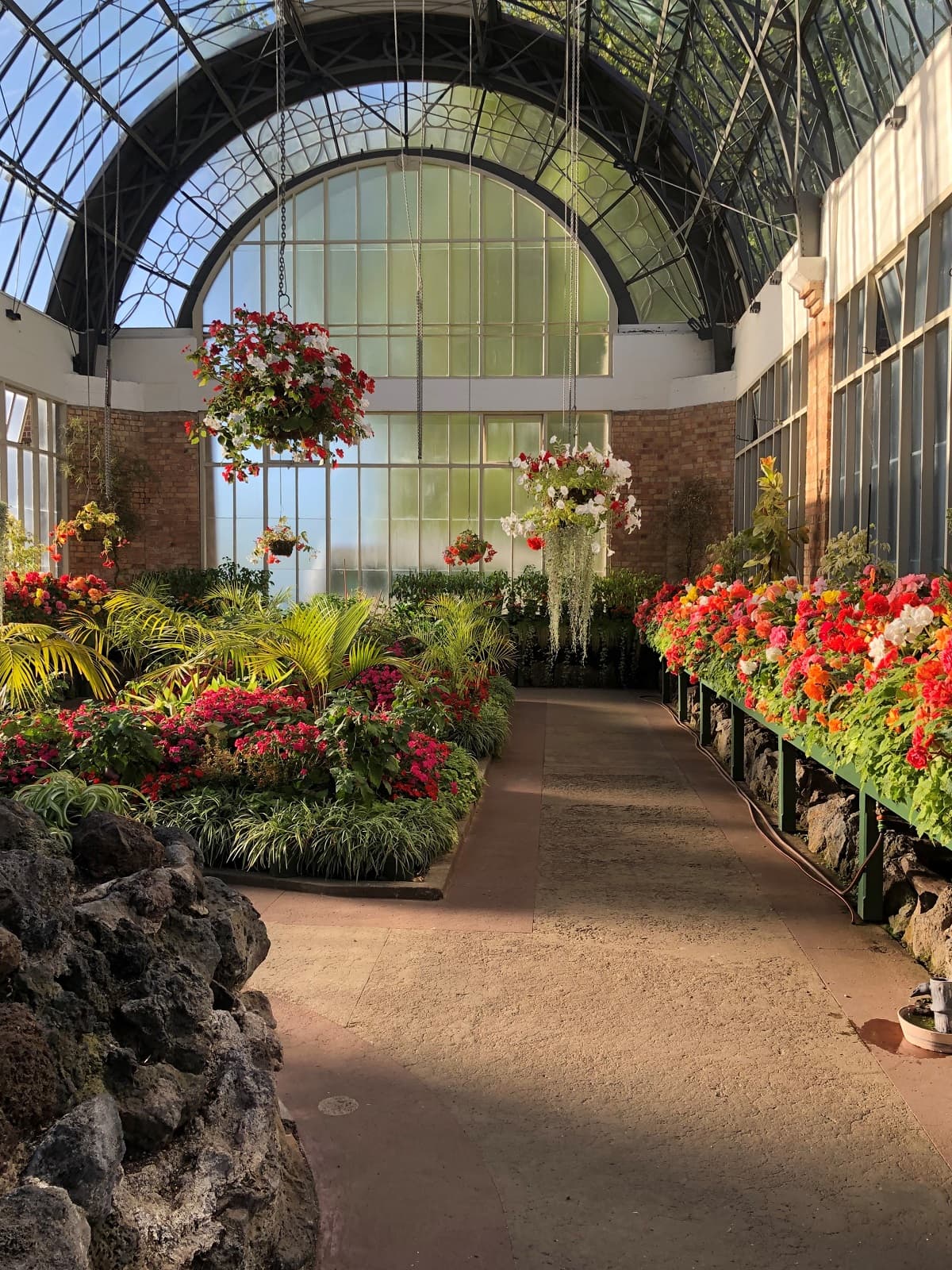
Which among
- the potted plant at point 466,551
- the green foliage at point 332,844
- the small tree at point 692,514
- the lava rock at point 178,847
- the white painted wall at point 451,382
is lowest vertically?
the green foliage at point 332,844

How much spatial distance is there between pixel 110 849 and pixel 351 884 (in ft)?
6.50

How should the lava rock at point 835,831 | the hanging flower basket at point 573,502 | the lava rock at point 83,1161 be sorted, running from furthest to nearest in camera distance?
the hanging flower basket at point 573,502 → the lava rock at point 835,831 → the lava rock at point 83,1161

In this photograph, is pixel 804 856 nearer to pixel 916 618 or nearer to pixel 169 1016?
pixel 916 618

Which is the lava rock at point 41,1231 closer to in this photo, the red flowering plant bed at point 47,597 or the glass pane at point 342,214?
the red flowering plant bed at point 47,597

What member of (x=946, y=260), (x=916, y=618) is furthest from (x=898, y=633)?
(x=946, y=260)

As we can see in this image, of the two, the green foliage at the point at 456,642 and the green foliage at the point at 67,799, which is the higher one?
the green foliage at the point at 456,642

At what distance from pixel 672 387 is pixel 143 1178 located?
1531 cm

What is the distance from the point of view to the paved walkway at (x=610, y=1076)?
7.25 ft

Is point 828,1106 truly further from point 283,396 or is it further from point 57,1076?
point 283,396

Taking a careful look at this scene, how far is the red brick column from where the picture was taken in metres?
9.32

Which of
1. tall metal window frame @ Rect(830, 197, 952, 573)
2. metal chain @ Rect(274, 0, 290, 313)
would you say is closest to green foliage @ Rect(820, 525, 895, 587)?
tall metal window frame @ Rect(830, 197, 952, 573)

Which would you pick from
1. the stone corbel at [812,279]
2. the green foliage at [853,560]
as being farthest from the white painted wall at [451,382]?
the green foliage at [853,560]

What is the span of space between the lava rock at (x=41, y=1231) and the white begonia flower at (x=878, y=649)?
119 inches

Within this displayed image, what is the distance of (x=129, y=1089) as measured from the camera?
196 centimetres
